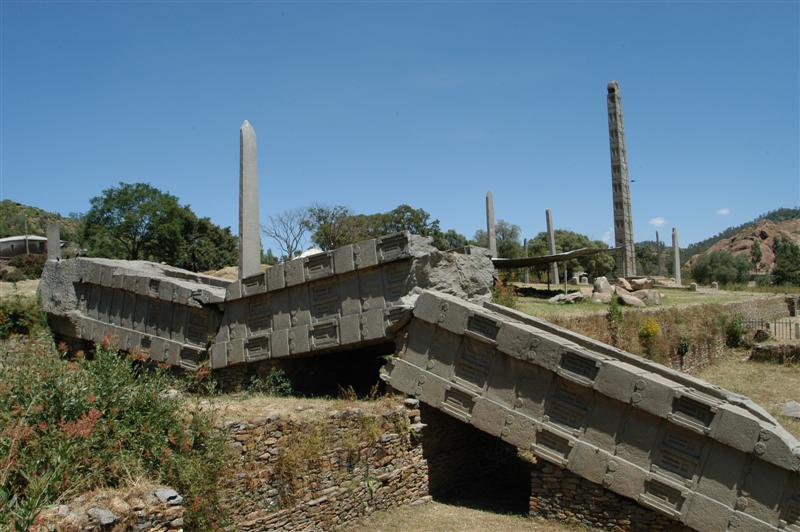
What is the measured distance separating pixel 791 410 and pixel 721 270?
47.3 meters

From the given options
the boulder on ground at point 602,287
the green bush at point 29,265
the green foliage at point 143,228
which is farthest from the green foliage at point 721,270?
the green bush at point 29,265

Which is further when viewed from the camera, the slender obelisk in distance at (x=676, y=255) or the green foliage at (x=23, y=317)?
the slender obelisk in distance at (x=676, y=255)

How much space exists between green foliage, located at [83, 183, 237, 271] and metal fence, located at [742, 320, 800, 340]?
29.3 meters

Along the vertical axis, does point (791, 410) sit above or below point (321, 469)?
below

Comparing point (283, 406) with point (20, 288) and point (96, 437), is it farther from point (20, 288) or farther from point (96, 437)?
point (20, 288)

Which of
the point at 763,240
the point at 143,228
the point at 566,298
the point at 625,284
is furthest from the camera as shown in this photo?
the point at 763,240

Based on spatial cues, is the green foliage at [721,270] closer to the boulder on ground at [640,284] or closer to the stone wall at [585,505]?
the boulder on ground at [640,284]

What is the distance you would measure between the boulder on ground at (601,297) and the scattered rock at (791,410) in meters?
7.32

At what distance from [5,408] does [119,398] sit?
1.21m

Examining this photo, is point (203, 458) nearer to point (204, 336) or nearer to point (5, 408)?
point (5, 408)

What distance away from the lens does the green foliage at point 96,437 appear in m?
6.42

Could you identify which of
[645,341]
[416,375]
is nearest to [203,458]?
[416,375]

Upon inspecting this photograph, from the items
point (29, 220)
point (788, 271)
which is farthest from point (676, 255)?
point (29, 220)

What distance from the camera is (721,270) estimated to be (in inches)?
2266
